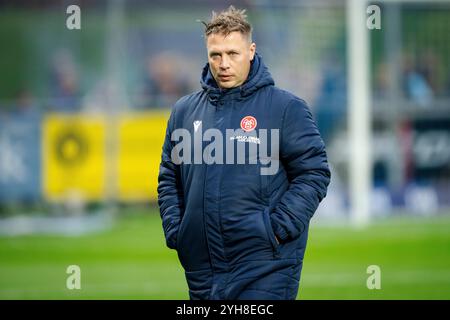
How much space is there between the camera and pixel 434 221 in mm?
17516

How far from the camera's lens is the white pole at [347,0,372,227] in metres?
17.3

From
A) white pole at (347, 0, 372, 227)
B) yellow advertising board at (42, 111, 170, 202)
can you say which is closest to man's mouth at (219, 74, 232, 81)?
white pole at (347, 0, 372, 227)

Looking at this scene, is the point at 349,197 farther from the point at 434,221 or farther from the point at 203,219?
the point at 203,219

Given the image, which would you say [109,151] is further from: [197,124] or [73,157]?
[197,124]

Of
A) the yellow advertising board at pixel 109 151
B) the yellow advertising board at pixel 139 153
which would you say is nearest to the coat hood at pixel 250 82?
the yellow advertising board at pixel 109 151

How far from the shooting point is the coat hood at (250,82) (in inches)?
234

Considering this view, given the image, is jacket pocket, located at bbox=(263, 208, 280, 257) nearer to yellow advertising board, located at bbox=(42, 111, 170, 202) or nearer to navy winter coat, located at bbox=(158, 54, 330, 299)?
navy winter coat, located at bbox=(158, 54, 330, 299)

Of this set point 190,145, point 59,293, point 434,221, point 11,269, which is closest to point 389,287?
point 59,293

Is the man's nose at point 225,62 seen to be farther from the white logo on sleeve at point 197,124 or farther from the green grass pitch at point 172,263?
the green grass pitch at point 172,263

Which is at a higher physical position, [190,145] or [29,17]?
[29,17]

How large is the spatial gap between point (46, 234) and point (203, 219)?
10.9 metres

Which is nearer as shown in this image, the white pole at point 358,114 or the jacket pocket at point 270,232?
the jacket pocket at point 270,232

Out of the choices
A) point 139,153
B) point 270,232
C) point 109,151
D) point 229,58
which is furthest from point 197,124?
point 139,153

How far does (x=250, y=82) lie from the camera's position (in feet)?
19.5
